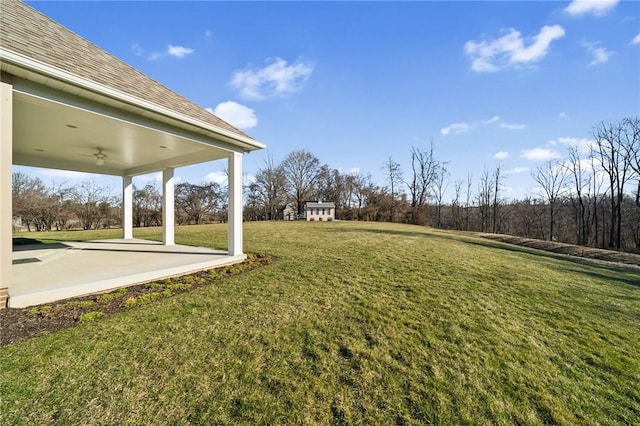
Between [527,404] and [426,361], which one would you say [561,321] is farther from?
[426,361]

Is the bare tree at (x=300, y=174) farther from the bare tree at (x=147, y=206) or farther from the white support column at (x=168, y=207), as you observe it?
the white support column at (x=168, y=207)

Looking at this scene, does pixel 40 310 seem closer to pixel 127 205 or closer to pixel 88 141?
pixel 88 141

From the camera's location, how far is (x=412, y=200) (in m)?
30.4

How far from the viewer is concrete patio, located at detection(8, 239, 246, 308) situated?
3.53 m

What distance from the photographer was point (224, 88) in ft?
33.5

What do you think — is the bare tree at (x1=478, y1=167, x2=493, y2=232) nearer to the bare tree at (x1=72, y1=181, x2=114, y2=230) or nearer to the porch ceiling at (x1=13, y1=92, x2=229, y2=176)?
the porch ceiling at (x1=13, y1=92, x2=229, y2=176)

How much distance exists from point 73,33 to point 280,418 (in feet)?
26.4

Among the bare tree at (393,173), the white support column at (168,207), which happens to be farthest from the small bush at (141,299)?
the bare tree at (393,173)

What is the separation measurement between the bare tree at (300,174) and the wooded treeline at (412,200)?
0.14 m

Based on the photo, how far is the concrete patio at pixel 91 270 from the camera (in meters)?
3.53

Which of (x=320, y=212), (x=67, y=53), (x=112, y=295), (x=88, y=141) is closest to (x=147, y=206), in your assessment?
(x=320, y=212)

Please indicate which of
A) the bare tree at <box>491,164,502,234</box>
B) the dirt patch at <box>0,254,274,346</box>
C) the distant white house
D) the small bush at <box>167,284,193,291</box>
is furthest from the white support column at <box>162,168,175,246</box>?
the bare tree at <box>491,164,502,234</box>

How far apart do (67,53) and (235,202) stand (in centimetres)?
375

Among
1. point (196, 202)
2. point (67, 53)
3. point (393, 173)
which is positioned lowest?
point (196, 202)
